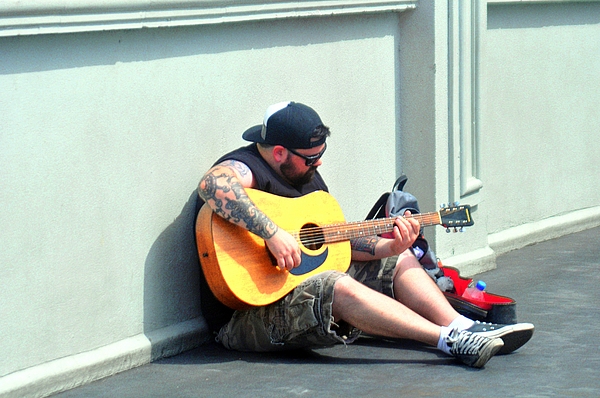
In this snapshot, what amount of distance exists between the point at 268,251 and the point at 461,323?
86 cm

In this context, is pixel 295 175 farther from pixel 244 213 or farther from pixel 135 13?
pixel 135 13

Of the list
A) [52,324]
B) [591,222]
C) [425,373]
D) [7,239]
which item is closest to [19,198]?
[7,239]

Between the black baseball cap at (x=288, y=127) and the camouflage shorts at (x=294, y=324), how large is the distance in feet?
1.88

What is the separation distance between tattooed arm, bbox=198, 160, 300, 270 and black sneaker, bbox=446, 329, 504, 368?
2.37 ft

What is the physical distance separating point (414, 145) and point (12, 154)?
256cm

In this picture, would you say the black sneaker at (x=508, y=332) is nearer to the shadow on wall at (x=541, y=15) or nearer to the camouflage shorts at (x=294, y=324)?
the camouflage shorts at (x=294, y=324)

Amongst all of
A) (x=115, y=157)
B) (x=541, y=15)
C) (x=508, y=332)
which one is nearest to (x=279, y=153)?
(x=115, y=157)

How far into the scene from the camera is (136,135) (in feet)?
13.3

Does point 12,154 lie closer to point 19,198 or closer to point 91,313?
point 19,198

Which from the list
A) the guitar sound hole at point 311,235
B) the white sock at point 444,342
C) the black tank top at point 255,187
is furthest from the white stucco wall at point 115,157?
the white sock at point 444,342

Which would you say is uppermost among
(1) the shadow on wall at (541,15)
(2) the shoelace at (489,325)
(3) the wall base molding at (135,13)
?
(1) the shadow on wall at (541,15)

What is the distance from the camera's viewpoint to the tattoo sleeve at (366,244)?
4.39 m

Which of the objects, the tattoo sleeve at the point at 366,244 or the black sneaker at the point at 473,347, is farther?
the tattoo sleeve at the point at 366,244

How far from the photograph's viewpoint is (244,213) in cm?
398
